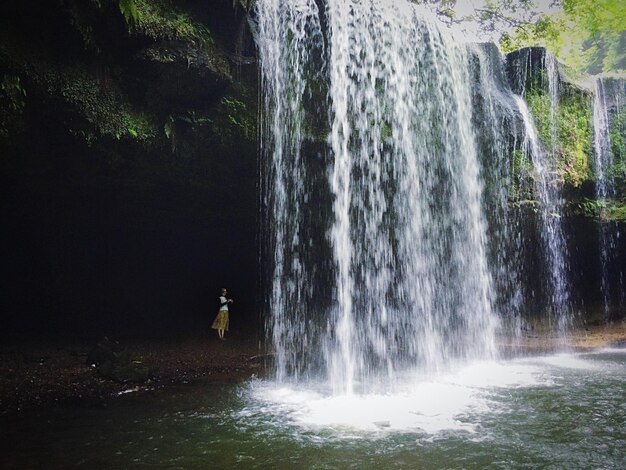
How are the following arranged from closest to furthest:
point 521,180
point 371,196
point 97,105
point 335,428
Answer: point 335,428 < point 97,105 < point 371,196 < point 521,180

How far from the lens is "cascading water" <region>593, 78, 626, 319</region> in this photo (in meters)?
13.6

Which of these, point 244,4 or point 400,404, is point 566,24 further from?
point 400,404

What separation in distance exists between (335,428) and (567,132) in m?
12.6

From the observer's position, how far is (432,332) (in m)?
12.6

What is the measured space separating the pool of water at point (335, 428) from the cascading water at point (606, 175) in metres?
8.38

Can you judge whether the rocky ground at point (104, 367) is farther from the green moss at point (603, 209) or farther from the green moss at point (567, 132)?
the green moss at point (603, 209)

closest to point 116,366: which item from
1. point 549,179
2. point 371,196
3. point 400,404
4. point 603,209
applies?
point 400,404

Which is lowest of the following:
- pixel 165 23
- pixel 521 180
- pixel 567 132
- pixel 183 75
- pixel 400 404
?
pixel 400 404

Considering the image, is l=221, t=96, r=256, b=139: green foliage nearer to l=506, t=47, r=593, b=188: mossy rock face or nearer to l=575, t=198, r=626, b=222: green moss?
l=506, t=47, r=593, b=188: mossy rock face

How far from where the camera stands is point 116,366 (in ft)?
25.5

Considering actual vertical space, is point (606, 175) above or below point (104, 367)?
above

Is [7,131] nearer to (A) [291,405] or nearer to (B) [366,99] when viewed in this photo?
(A) [291,405]

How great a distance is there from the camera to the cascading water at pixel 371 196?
9.46 meters

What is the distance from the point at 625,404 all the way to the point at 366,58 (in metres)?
8.57
